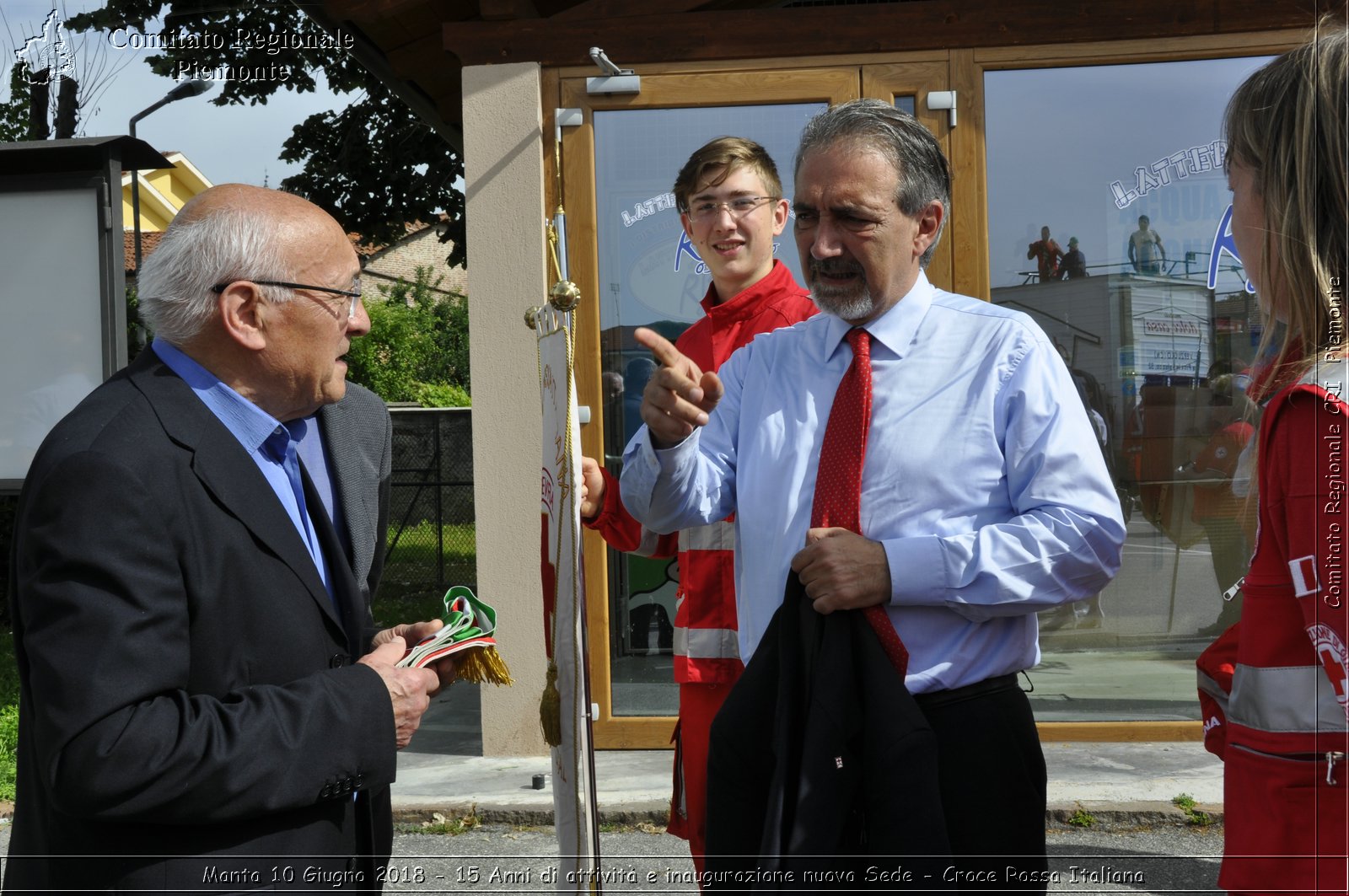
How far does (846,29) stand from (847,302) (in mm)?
3749

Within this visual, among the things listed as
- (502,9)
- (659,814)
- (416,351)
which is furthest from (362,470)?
(416,351)

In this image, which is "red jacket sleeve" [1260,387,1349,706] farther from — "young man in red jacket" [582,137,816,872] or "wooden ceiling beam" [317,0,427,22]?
"wooden ceiling beam" [317,0,427,22]

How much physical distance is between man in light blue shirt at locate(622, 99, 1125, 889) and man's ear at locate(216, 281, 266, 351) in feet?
2.32

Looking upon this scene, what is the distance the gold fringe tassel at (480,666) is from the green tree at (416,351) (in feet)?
81.8

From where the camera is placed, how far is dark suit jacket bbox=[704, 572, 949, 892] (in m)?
1.93

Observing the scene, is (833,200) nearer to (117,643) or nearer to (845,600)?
(845,600)

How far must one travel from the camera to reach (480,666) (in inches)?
94.0

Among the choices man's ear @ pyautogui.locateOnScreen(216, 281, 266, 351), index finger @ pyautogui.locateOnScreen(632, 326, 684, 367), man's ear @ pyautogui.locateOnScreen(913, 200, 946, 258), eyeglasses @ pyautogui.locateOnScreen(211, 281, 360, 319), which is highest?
man's ear @ pyautogui.locateOnScreen(913, 200, 946, 258)

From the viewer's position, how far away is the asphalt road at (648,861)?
14.5 ft

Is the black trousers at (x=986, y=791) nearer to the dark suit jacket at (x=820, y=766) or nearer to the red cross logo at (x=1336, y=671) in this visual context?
the dark suit jacket at (x=820, y=766)

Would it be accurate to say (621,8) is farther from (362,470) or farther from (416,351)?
(416,351)

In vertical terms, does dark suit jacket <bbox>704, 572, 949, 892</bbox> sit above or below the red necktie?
below

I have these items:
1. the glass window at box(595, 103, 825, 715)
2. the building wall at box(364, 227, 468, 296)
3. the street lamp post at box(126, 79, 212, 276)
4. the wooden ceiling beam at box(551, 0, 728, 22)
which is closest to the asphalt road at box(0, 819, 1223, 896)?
the glass window at box(595, 103, 825, 715)

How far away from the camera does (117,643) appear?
5.74 ft
